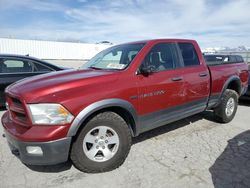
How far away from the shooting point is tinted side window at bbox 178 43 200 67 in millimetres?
4273

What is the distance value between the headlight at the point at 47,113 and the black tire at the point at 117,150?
40 centimetres

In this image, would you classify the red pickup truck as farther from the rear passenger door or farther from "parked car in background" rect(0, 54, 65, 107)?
"parked car in background" rect(0, 54, 65, 107)

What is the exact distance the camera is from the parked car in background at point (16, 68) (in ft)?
19.2

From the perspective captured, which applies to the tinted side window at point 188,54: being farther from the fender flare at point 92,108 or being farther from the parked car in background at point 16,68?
the parked car in background at point 16,68

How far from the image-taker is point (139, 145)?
4027mm

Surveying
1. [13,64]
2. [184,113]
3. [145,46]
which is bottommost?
[184,113]

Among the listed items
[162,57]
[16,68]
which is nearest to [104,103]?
[162,57]

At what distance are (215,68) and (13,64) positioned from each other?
16.8 ft

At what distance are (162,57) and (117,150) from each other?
1.77 metres

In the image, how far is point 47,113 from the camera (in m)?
2.63

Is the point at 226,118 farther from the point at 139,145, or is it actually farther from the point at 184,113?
the point at 139,145

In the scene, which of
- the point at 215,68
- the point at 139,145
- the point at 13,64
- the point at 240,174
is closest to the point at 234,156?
the point at 240,174

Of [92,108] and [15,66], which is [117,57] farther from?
[15,66]

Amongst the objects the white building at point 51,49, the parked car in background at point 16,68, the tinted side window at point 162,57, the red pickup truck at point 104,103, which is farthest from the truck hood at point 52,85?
the white building at point 51,49
